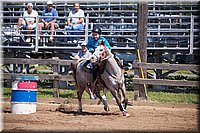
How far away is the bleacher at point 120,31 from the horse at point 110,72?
220 inches

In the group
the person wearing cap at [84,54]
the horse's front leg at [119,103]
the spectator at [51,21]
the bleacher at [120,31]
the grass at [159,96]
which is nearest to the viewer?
the horse's front leg at [119,103]

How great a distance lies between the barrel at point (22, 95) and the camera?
12680 millimetres

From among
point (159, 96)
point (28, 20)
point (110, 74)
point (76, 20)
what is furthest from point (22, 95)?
point (28, 20)

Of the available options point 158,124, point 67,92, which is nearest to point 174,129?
point 158,124

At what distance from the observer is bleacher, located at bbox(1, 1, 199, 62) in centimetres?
1844

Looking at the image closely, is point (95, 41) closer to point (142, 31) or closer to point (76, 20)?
point (142, 31)

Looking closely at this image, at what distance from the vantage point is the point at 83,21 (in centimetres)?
1867

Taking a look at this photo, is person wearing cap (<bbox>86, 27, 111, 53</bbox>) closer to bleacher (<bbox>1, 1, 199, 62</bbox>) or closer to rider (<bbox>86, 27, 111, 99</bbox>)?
rider (<bbox>86, 27, 111, 99</bbox>)

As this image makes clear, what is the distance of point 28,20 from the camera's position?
64.7 feet

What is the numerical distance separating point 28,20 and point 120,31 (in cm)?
371

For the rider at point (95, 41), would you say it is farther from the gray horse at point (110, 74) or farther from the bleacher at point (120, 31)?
the bleacher at point (120, 31)

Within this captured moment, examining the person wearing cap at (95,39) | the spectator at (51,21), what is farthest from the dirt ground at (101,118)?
the spectator at (51,21)

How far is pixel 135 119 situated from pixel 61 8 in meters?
11.1

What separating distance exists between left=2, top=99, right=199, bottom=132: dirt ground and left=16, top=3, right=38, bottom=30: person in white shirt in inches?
182
